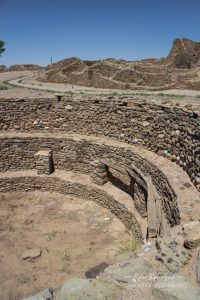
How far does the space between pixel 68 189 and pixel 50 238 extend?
2658mm

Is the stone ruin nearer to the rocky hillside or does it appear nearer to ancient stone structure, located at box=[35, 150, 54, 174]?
ancient stone structure, located at box=[35, 150, 54, 174]

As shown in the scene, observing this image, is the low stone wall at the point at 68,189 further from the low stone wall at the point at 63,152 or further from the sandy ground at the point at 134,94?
the sandy ground at the point at 134,94

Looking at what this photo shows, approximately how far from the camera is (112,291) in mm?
3262

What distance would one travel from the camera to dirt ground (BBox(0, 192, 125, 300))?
7124 millimetres

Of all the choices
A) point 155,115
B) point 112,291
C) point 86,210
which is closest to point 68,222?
point 86,210

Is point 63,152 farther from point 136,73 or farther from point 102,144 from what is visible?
point 136,73

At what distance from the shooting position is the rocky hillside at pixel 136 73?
20109 millimetres

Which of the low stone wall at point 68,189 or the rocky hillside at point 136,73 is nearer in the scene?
the low stone wall at point 68,189

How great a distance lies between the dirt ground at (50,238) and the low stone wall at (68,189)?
0.71 feet

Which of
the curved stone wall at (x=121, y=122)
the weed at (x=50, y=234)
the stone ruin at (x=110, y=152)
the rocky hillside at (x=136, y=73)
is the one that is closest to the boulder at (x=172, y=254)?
the stone ruin at (x=110, y=152)

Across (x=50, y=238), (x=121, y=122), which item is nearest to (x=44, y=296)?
(x=50, y=238)

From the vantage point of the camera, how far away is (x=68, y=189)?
11.1 metres

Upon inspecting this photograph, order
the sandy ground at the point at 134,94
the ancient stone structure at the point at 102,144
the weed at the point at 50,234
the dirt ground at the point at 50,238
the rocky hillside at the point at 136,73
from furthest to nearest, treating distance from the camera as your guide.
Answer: the rocky hillside at the point at 136,73, the sandy ground at the point at 134,94, the weed at the point at 50,234, the ancient stone structure at the point at 102,144, the dirt ground at the point at 50,238

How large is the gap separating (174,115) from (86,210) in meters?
4.23
